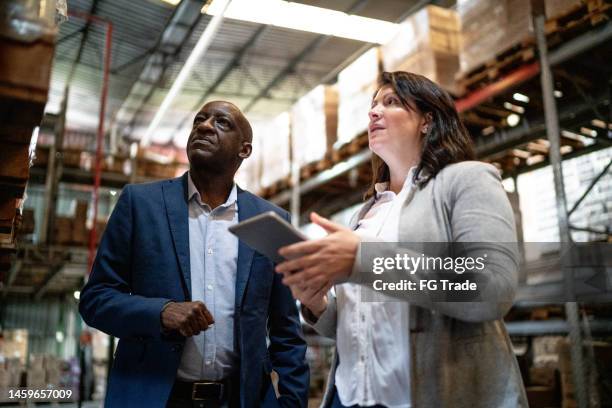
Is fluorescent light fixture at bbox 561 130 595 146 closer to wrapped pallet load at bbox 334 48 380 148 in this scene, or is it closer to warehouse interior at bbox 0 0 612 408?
warehouse interior at bbox 0 0 612 408

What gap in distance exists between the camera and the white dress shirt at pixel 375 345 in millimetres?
1582

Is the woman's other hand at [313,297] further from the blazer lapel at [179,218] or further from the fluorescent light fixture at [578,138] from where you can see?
the fluorescent light fixture at [578,138]

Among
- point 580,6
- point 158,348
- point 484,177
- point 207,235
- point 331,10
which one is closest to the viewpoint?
point 484,177

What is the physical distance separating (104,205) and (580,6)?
2033 cm

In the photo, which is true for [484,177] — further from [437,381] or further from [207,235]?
[207,235]

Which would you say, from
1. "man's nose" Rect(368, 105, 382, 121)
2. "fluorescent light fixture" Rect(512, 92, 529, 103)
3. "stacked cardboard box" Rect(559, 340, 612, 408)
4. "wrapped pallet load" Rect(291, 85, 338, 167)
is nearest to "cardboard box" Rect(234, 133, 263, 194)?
"wrapped pallet load" Rect(291, 85, 338, 167)

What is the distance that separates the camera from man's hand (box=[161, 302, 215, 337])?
6.27 feet

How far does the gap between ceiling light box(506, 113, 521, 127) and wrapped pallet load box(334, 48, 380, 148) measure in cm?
187

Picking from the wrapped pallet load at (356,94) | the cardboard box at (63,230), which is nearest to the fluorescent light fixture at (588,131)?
the wrapped pallet load at (356,94)

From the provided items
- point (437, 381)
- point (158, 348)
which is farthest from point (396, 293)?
point (158, 348)

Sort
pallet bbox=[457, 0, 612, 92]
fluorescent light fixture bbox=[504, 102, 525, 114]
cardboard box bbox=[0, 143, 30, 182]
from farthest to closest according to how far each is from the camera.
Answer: fluorescent light fixture bbox=[504, 102, 525, 114] → pallet bbox=[457, 0, 612, 92] → cardboard box bbox=[0, 143, 30, 182]

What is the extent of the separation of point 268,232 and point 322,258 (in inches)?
6.8

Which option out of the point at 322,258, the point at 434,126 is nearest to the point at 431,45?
the point at 434,126

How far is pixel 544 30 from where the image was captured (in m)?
5.85
